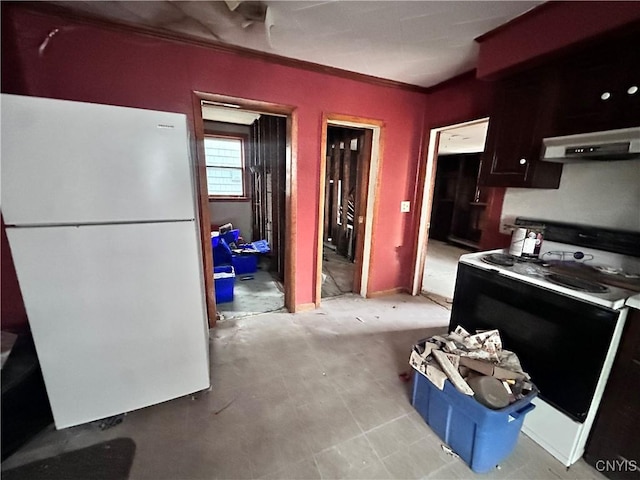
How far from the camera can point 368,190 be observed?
3.11m

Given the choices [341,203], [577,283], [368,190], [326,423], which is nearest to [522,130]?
[577,283]

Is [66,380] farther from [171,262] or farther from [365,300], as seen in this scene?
[365,300]

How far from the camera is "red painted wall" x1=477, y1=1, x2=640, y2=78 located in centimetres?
132

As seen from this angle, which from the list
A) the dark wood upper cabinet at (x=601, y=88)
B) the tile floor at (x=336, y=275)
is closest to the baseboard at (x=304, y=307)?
the tile floor at (x=336, y=275)

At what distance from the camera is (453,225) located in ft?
22.2

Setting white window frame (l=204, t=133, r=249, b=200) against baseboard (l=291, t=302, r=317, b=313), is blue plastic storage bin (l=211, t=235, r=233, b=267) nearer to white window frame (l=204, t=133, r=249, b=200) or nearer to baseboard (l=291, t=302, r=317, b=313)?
baseboard (l=291, t=302, r=317, b=313)

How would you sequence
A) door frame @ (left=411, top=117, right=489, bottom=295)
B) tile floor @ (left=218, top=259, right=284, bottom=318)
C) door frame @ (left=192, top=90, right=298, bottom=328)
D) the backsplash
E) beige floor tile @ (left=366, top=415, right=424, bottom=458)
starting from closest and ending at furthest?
beige floor tile @ (left=366, top=415, right=424, bottom=458), the backsplash, door frame @ (left=192, top=90, right=298, bottom=328), tile floor @ (left=218, top=259, right=284, bottom=318), door frame @ (left=411, top=117, right=489, bottom=295)

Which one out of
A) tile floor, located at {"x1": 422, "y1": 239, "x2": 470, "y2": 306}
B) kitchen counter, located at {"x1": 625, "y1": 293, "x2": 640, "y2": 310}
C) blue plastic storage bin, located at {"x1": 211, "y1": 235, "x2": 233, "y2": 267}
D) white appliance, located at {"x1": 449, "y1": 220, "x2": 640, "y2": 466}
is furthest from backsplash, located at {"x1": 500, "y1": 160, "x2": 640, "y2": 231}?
blue plastic storage bin, located at {"x1": 211, "y1": 235, "x2": 233, "y2": 267}

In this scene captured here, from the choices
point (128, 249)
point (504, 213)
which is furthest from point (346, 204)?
point (128, 249)

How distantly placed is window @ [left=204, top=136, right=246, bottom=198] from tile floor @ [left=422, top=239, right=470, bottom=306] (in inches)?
155

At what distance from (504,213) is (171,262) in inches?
102

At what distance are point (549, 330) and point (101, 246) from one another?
2.41 meters

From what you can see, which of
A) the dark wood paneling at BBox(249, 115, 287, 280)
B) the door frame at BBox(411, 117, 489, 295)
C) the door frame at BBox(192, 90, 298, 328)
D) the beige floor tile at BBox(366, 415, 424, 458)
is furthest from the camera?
the dark wood paneling at BBox(249, 115, 287, 280)

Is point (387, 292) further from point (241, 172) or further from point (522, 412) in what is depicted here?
point (241, 172)
